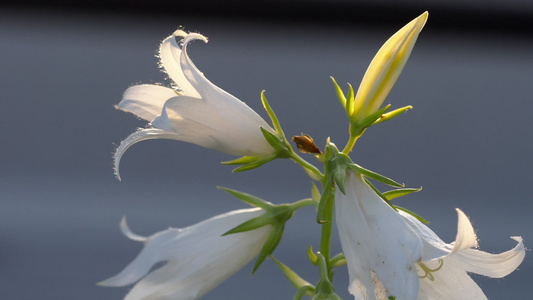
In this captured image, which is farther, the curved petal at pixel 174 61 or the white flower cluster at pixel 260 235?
the curved petal at pixel 174 61

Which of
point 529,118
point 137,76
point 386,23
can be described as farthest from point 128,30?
point 529,118

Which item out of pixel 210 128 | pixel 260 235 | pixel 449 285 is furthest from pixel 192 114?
pixel 449 285

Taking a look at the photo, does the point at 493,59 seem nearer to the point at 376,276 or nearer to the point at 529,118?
the point at 529,118

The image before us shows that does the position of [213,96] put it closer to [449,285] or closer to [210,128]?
[210,128]

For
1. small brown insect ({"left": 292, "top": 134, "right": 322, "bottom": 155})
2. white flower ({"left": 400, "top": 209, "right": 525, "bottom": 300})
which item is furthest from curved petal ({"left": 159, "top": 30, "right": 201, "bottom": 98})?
white flower ({"left": 400, "top": 209, "right": 525, "bottom": 300})

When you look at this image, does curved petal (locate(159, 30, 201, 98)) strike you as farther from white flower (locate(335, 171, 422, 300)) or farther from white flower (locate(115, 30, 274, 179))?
white flower (locate(335, 171, 422, 300))

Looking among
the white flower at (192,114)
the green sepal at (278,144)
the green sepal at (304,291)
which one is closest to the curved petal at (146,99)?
the white flower at (192,114)

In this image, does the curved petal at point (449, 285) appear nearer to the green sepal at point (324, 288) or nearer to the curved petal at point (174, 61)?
the green sepal at point (324, 288)
